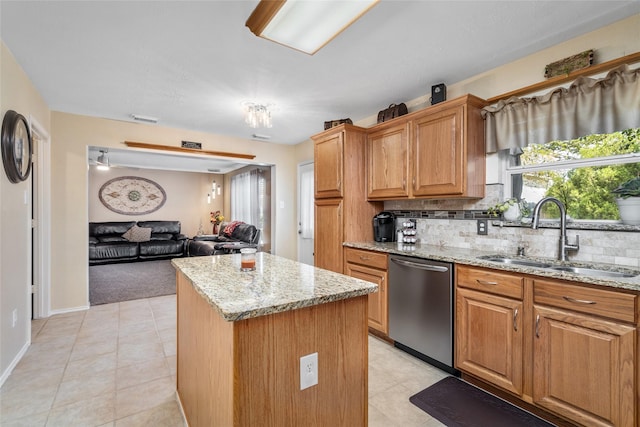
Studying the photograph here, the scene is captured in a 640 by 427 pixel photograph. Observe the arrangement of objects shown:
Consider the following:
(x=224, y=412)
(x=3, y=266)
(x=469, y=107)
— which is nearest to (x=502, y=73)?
(x=469, y=107)

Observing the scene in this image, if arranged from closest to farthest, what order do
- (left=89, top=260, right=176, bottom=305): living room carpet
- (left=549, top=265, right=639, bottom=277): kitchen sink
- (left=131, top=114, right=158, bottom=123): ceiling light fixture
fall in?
(left=549, top=265, right=639, bottom=277): kitchen sink
(left=131, top=114, right=158, bottom=123): ceiling light fixture
(left=89, top=260, right=176, bottom=305): living room carpet

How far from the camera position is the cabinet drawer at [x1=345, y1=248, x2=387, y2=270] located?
2.73 metres

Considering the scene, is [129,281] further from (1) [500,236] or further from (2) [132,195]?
(1) [500,236]

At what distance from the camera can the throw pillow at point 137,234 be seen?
744 centimetres

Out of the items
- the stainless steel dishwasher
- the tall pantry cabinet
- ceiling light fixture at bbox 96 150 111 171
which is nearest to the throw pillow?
ceiling light fixture at bbox 96 150 111 171

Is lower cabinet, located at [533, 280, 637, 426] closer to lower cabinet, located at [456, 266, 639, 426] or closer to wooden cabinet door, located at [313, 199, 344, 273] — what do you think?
lower cabinet, located at [456, 266, 639, 426]

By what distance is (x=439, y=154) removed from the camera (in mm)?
2574

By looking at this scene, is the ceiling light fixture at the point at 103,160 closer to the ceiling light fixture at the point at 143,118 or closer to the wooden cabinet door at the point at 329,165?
the ceiling light fixture at the point at 143,118

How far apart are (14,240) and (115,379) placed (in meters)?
1.32

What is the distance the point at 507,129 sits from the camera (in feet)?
7.77

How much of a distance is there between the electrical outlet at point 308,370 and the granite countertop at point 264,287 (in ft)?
0.69

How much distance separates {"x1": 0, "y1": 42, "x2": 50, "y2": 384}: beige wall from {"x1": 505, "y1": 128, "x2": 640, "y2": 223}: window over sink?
12.4 ft

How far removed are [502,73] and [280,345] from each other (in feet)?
8.70

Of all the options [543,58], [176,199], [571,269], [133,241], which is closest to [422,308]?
[571,269]
